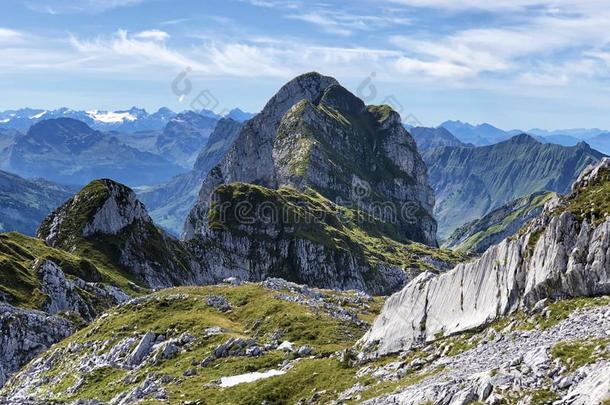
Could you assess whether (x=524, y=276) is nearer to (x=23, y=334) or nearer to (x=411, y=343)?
(x=411, y=343)

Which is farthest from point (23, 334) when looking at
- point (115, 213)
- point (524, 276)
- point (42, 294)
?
point (524, 276)

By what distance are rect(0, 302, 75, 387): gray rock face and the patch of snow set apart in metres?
57.1

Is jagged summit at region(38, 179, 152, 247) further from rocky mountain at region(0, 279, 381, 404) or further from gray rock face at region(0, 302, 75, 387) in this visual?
rocky mountain at region(0, 279, 381, 404)

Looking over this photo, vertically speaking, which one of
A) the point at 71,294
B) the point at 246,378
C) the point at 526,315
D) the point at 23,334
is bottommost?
the point at 23,334

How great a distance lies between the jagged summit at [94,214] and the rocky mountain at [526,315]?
142 metres

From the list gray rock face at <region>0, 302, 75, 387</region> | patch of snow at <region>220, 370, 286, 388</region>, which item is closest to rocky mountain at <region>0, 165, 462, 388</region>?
gray rock face at <region>0, 302, 75, 387</region>

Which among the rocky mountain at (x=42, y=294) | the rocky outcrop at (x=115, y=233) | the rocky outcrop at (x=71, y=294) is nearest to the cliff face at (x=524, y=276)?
the rocky mountain at (x=42, y=294)

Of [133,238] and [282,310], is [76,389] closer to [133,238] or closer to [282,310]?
[282,310]

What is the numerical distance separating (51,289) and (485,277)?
106 metres

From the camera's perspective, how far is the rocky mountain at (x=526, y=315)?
1335 inches

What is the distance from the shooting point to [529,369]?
35.0 meters

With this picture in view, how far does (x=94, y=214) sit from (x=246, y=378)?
138 m

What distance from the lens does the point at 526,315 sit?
4528cm

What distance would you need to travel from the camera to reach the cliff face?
44.6m
